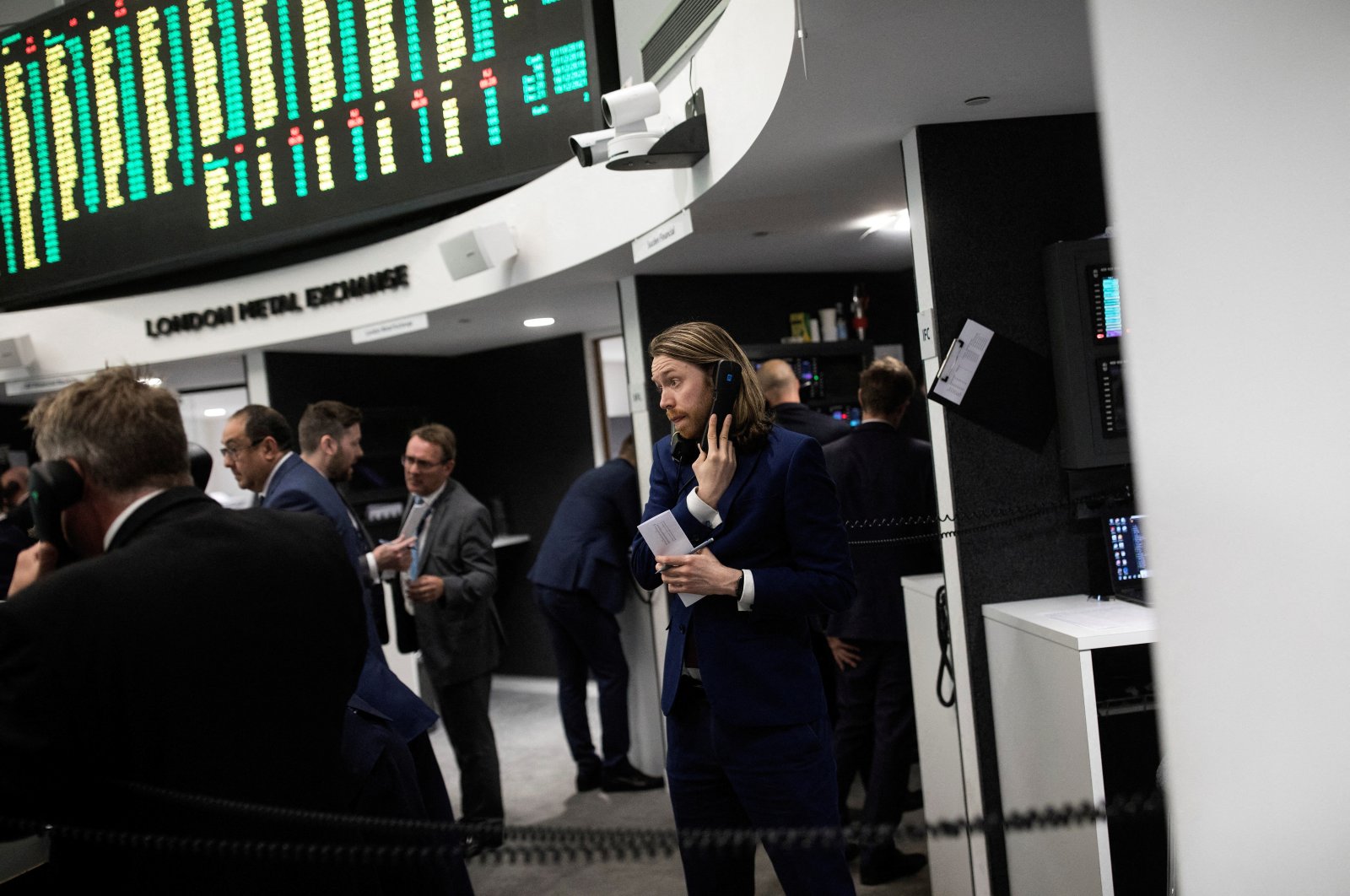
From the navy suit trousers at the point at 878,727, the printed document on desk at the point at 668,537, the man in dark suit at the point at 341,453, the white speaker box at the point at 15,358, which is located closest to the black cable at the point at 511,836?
the printed document on desk at the point at 668,537

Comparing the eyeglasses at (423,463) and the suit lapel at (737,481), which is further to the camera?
the eyeglasses at (423,463)

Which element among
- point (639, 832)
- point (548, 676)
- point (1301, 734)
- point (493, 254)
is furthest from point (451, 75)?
point (1301, 734)

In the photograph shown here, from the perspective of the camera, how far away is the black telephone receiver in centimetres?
143

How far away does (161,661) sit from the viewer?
4.44 feet

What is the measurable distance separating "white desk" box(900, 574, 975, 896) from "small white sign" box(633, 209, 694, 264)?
55.2 inches

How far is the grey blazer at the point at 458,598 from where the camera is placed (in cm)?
396

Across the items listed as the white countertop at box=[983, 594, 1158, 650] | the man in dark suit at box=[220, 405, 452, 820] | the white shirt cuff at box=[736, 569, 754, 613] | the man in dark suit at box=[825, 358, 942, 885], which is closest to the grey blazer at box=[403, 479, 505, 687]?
the man in dark suit at box=[220, 405, 452, 820]

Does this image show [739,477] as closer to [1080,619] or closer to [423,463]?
[1080,619]

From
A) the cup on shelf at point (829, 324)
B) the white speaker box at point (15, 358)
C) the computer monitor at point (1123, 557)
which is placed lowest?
the computer monitor at point (1123, 557)

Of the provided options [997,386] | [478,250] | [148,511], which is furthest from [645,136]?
[148,511]

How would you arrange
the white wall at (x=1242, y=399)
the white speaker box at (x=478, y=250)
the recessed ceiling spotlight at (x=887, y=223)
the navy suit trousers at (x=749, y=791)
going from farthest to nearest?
the white speaker box at (x=478, y=250)
the recessed ceiling spotlight at (x=887, y=223)
the navy suit trousers at (x=749, y=791)
the white wall at (x=1242, y=399)

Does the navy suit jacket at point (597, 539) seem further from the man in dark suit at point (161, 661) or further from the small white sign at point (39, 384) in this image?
the small white sign at point (39, 384)

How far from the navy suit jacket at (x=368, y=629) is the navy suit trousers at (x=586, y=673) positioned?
1934 millimetres

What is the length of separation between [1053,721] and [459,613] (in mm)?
2312
